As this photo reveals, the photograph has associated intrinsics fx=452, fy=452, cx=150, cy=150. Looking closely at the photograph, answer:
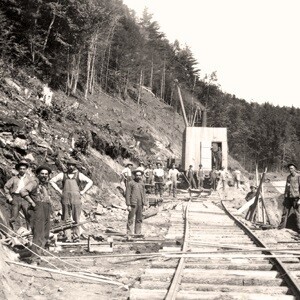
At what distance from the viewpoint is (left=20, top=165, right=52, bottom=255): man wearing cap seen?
7461 millimetres

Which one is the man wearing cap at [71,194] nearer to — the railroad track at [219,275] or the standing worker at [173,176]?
the railroad track at [219,275]

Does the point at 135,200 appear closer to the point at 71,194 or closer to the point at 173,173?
the point at 71,194

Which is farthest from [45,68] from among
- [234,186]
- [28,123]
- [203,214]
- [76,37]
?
[203,214]

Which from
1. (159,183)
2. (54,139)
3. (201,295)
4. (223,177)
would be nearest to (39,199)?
(201,295)

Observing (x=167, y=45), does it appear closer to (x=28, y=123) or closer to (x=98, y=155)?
(x=98, y=155)

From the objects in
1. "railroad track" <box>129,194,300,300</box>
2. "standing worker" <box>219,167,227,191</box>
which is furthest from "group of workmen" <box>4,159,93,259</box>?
"standing worker" <box>219,167,227,191</box>

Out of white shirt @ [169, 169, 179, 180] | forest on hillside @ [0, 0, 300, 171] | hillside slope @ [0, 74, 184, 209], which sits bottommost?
white shirt @ [169, 169, 179, 180]

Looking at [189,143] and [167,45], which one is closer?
[189,143]

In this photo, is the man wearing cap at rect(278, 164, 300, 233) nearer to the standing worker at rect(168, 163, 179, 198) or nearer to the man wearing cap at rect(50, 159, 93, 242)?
the man wearing cap at rect(50, 159, 93, 242)

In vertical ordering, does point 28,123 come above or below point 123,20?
below

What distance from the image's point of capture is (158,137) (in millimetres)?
45469

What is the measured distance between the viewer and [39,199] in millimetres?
7688

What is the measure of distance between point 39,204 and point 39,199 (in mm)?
99

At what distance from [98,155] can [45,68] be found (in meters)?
12.7
